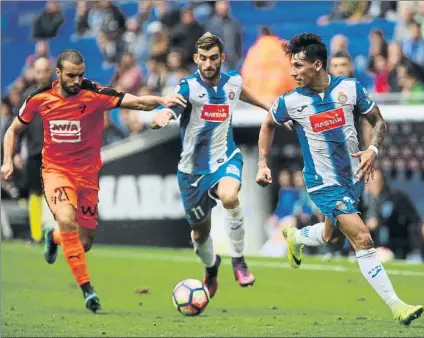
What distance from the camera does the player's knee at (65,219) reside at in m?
10.8

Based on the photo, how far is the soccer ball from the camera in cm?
1062

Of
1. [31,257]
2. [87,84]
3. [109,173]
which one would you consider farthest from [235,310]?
[109,173]

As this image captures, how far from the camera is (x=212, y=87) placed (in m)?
10.7

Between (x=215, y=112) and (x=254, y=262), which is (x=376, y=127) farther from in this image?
(x=254, y=262)

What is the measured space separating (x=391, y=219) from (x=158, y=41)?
668 centimetres

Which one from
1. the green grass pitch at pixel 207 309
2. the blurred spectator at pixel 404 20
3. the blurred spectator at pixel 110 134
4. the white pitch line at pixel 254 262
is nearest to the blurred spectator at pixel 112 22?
the blurred spectator at pixel 110 134

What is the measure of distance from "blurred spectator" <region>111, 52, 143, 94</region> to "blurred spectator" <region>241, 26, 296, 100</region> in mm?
3108

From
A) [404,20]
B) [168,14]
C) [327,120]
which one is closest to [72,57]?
[327,120]

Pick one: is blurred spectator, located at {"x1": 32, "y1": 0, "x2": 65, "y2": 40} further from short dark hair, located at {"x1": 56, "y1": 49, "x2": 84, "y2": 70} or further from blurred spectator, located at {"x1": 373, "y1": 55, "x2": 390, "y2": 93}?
short dark hair, located at {"x1": 56, "y1": 49, "x2": 84, "y2": 70}

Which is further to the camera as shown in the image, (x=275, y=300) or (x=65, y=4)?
(x=65, y=4)

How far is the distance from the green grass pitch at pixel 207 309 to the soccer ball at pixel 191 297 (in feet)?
0.39

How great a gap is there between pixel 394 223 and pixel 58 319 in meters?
6.36

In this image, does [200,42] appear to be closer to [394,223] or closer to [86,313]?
[86,313]

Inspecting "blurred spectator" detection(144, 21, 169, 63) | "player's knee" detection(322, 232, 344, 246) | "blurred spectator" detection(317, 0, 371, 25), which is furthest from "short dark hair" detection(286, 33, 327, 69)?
"blurred spectator" detection(144, 21, 169, 63)
